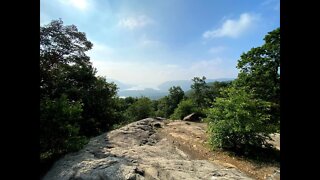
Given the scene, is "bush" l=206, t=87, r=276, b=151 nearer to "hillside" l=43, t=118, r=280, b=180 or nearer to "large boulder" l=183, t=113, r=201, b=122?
"hillside" l=43, t=118, r=280, b=180

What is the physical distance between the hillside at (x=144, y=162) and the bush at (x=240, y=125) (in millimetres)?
844

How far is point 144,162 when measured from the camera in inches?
246

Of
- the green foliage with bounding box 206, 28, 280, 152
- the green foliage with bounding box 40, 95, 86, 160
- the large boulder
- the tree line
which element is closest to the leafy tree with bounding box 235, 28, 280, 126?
the tree line

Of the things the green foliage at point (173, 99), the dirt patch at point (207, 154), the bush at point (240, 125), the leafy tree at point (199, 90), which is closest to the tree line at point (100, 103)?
the bush at point (240, 125)

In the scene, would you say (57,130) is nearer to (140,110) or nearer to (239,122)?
(239,122)

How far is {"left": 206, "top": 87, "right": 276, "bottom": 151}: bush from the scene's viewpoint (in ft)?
26.3

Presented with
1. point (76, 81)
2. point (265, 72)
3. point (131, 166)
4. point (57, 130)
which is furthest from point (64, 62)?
point (265, 72)

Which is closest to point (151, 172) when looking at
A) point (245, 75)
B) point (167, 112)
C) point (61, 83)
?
point (61, 83)

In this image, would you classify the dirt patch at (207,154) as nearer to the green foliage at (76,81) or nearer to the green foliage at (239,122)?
the green foliage at (239,122)
